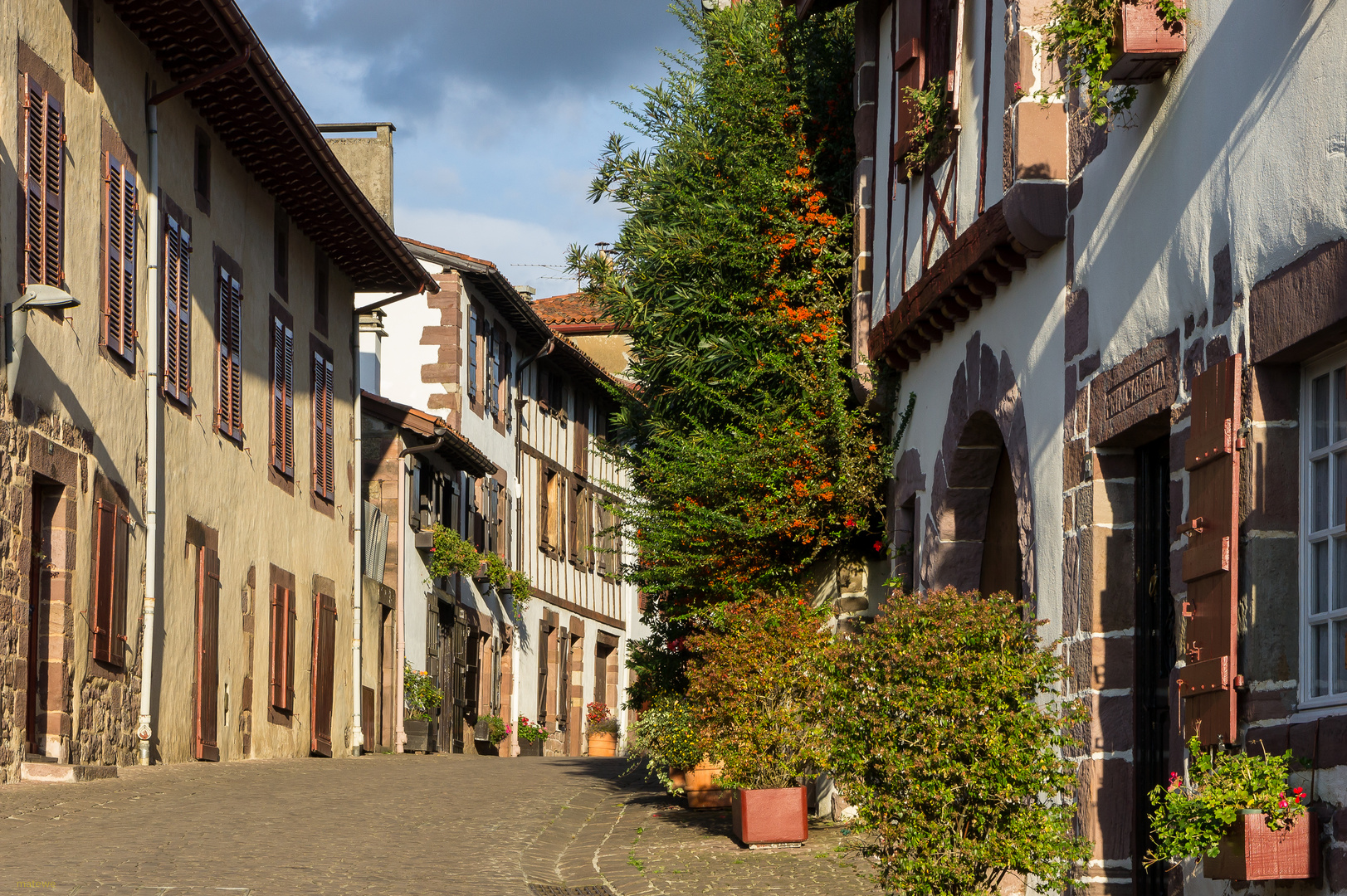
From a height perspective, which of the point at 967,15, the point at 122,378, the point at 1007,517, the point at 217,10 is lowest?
the point at 1007,517

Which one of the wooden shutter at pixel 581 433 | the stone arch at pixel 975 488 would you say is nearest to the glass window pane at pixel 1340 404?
the stone arch at pixel 975 488

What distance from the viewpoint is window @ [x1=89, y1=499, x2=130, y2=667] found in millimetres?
11570

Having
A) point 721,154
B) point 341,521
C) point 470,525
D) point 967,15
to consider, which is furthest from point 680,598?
point 470,525

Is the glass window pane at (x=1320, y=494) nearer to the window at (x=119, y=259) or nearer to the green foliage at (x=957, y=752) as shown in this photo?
the green foliage at (x=957, y=752)

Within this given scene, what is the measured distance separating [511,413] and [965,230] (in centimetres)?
1883

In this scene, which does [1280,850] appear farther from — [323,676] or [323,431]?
[323,431]

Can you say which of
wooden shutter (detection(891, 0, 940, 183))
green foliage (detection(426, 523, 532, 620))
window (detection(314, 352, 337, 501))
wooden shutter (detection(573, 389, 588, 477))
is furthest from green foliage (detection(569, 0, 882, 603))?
wooden shutter (detection(573, 389, 588, 477))

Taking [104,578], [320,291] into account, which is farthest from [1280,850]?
[320,291]

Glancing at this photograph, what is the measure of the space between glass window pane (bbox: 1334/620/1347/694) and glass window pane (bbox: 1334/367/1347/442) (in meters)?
0.57

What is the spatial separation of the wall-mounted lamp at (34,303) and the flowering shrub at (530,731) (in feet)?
55.1

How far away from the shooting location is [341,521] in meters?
18.8

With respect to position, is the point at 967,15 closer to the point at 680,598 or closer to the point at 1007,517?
the point at 1007,517

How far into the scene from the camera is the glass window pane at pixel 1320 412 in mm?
5164

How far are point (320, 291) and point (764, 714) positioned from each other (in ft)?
32.8
